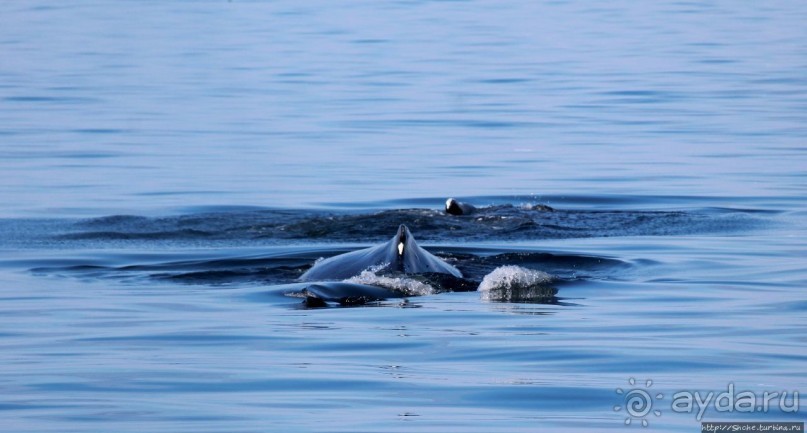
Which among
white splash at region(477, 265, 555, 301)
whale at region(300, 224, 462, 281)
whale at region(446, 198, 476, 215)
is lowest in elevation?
white splash at region(477, 265, 555, 301)

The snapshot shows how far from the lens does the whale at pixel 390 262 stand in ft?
36.1

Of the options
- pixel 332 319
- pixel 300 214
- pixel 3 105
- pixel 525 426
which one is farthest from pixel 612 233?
pixel 3 105

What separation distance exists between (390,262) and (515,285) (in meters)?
0.85

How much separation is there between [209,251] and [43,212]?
2.83 metres

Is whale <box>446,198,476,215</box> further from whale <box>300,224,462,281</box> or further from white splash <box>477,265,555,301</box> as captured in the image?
white splash <box>477,265,555,301</box>

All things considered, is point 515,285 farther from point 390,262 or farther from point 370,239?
point 370,239

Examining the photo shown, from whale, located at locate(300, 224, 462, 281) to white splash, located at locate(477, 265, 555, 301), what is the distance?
33cm

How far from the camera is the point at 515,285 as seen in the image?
11.2m

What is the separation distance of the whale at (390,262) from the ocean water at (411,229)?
266 millimetres

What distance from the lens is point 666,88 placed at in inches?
1126

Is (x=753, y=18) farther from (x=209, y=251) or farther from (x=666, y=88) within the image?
(x=209, y=251)

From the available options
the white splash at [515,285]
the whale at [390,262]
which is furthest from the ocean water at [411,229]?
the whale at [390,262]

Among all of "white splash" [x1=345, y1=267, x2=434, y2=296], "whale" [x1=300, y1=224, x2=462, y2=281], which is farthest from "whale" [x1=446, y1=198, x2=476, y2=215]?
"white splash" [x1=345, y1=267, x2=434, y2=296]

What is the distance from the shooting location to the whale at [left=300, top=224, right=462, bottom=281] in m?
11.0
